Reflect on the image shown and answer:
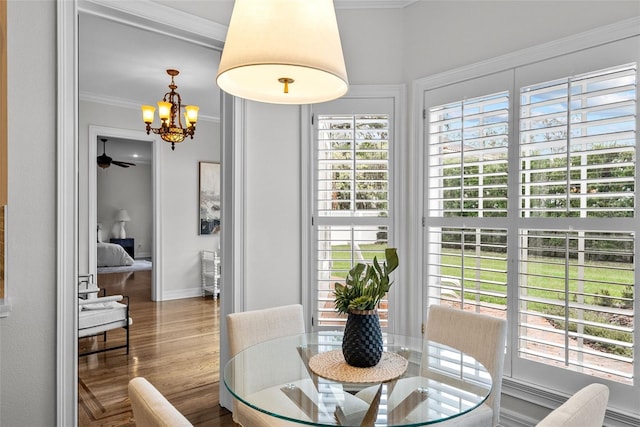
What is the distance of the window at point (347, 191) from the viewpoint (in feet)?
9.81

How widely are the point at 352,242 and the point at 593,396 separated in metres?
1.98

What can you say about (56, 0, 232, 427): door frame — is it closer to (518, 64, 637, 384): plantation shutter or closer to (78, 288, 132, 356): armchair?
(78, 288, 132, 356): armchair

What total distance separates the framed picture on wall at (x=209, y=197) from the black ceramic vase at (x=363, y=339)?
18.2 feet

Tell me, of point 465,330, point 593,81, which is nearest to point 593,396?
point 465,330

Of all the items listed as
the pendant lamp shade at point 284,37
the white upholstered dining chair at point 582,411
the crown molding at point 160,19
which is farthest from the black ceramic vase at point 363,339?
the crown molding at point 160,19

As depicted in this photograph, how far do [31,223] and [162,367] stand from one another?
6.86 ft

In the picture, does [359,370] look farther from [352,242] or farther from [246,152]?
[246,152]

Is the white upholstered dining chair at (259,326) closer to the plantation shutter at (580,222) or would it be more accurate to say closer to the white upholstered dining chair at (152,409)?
the white upholstered dining chair at (152,409)

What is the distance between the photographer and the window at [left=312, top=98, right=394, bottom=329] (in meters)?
2.99

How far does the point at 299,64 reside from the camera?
3.84 feet

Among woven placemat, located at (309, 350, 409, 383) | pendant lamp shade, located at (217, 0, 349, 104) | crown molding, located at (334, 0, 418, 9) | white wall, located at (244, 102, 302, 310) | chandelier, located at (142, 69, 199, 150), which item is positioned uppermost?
crown molding, located at (334, 0, 418, 9)

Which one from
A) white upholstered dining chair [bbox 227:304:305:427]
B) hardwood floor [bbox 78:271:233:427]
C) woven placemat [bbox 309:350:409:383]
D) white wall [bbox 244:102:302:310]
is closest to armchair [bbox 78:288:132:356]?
hardwood floor [bbox 78:271:233:427]

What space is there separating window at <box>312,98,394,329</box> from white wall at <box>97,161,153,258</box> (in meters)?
9.12

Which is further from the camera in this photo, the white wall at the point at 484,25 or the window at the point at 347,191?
the window at the point at 347,191
